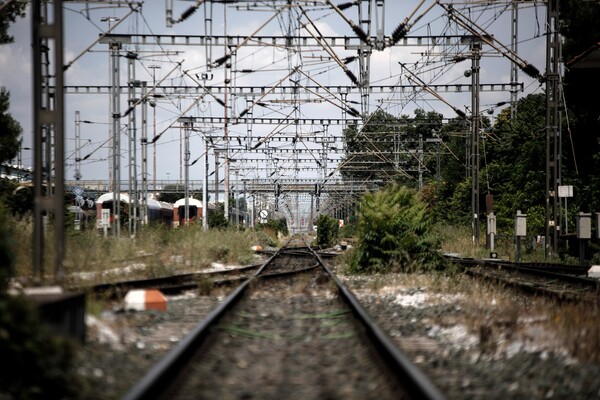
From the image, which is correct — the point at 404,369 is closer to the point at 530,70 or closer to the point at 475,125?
the point at 530,70

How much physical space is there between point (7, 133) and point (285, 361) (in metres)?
30.2

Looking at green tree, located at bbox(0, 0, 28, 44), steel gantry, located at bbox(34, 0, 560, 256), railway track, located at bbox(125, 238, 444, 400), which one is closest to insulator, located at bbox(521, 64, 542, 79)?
steel gantry, located at bbox(34, 0, 560, 256)

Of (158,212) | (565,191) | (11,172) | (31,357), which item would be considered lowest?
(31,357)

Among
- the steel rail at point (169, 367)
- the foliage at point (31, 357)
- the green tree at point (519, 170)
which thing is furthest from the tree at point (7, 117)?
the foliage at point (31, 357)

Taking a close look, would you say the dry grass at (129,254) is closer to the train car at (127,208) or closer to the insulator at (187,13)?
the insulator at (187,13)

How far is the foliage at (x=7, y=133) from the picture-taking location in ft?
110

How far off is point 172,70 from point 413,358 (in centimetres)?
2462

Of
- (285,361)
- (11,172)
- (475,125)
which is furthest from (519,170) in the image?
(11,172)

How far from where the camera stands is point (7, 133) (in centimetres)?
3412

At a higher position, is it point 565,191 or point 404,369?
point 565,191

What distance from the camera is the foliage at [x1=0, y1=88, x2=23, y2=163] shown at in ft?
110

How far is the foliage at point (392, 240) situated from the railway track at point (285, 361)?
8.36 meters

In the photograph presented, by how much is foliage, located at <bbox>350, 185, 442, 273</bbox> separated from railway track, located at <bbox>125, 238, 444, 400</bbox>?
8.36m

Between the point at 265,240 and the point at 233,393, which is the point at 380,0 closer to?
the point at 233,393
